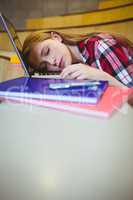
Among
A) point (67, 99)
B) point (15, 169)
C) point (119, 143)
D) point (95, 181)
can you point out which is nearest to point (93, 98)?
point (67, 99)

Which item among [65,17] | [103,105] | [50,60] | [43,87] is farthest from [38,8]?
[103,105]

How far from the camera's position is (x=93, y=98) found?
3.22 ft

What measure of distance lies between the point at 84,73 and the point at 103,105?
16cm

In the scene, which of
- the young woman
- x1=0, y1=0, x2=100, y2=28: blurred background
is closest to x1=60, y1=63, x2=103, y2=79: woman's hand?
the young woman

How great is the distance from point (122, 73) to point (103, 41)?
0.15 meters

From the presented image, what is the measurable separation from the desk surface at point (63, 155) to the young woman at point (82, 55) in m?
0.15

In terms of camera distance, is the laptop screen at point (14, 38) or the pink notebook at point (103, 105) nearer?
the pink notebook at point (103, 105)

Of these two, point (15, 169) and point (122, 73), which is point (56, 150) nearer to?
point (15, 169)

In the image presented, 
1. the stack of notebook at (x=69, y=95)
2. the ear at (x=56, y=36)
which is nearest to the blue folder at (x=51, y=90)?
the stack of notebook at (x=69, y=95)

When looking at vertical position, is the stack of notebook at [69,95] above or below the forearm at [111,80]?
below

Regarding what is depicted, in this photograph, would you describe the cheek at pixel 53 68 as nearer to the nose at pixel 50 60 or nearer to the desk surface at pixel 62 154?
the nose at pixel 50 60

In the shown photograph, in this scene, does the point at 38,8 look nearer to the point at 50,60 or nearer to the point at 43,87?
the point at 50,60

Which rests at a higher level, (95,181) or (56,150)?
(56,150)

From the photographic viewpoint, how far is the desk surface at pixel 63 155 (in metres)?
1.01
